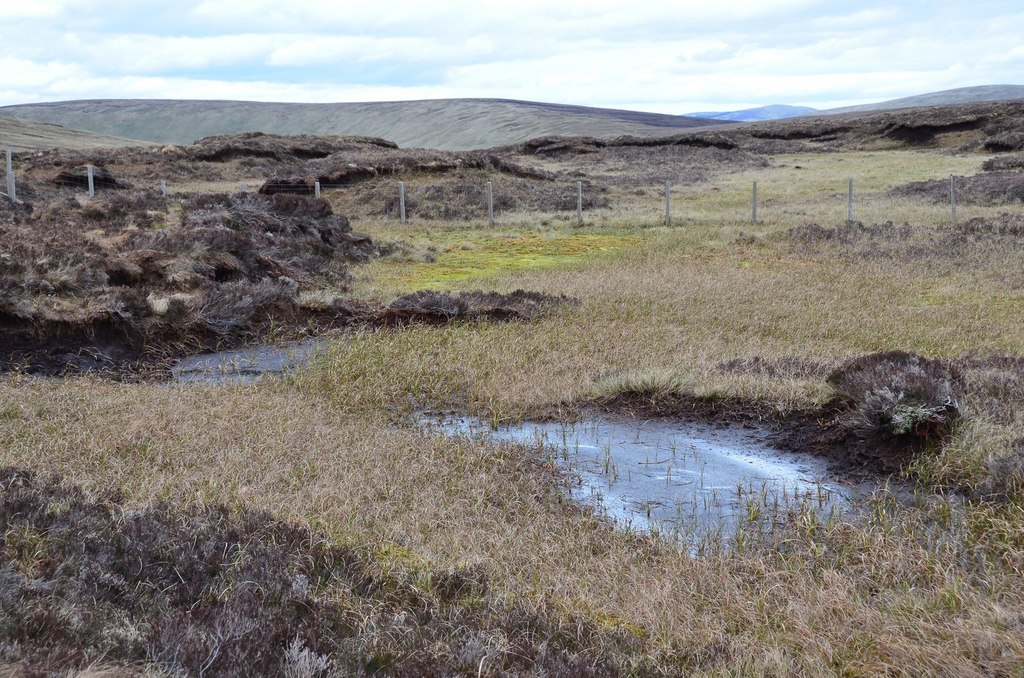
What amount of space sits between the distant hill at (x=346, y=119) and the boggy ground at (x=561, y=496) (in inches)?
3576

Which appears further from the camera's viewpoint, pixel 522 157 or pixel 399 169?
pixel 522 157

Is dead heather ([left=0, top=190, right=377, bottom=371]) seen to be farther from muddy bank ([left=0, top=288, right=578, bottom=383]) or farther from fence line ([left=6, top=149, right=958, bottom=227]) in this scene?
fence line ([left=6, top=149, right=958, bottom=227])

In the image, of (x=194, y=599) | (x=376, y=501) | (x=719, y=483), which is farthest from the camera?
(x=719, y=483)

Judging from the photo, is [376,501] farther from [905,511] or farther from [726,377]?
[726,377]

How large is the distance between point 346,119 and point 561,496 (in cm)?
12407

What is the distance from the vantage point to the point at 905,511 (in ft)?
17.9

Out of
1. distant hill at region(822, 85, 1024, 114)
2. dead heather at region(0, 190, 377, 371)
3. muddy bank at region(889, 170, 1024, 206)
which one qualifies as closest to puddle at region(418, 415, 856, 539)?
dead heather at region(0, 190, 377, 371)

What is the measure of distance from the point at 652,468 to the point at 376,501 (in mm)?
2239

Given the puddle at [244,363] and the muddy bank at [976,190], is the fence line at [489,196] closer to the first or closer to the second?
the muddy bank at [976,190]

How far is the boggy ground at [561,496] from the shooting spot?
3.53 meters

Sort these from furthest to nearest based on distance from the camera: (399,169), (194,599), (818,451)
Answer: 1. (399,169)
2. (818,451)
3. (194,599)

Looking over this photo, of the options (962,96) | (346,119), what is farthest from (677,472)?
(962,96)

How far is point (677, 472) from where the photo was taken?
662 cm

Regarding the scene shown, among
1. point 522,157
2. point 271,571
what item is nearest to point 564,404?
point 271,571
